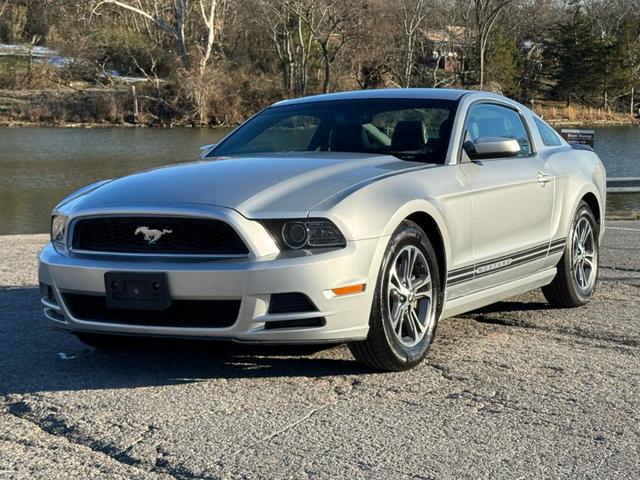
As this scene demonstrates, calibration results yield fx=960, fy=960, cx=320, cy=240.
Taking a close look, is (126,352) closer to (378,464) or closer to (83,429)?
(83,429)

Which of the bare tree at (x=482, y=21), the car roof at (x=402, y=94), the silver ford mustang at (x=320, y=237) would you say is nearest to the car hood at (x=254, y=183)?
the silver ford mustang at (x=320, y=237)

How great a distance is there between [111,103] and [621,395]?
5132 cm

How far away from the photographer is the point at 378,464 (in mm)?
3625

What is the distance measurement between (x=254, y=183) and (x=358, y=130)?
1.37 meters

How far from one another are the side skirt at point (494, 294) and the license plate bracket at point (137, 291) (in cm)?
162

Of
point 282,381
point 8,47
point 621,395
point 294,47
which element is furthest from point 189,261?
point 8,47

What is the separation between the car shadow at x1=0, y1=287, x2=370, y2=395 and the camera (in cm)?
486

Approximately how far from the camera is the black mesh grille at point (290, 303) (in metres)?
4.48

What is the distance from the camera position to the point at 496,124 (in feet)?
21.3

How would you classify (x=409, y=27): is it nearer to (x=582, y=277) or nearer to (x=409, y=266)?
(x=582, y=277)

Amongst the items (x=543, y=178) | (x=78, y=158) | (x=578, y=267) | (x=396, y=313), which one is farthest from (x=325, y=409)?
(x=78, y=158)

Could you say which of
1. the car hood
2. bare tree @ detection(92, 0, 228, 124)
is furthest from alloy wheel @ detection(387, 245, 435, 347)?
bare tree @ detection(92, 0, 228, 124)

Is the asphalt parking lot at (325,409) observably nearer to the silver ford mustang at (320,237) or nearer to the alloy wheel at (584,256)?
the silver ford mustang at (320,237)

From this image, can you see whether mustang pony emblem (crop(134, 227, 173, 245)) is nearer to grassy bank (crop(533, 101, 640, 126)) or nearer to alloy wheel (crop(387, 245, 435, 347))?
alloy wheel (crop(387, 245, 435, 347))
